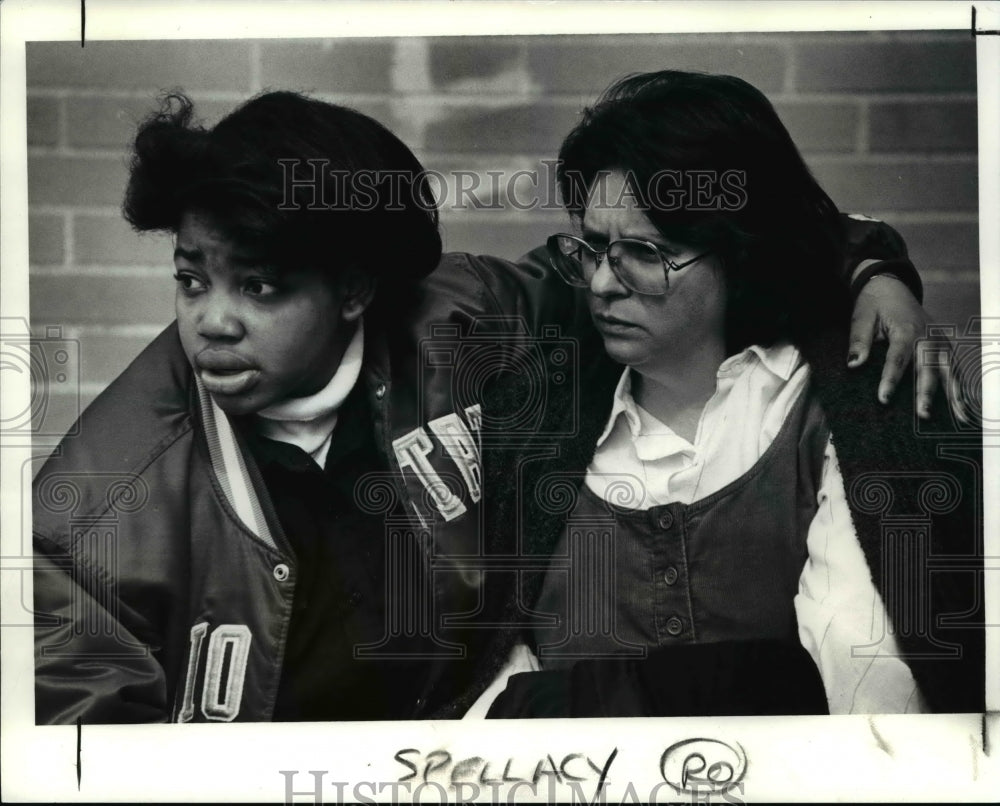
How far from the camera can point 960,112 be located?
2316 millimetres

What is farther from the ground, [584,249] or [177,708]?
[584,249]

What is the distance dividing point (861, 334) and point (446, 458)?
0.85 metres

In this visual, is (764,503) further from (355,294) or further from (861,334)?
(355,294)

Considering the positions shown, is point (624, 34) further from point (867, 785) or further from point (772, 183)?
point (867, 785)

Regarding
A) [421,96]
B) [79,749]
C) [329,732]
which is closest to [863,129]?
[421,96]

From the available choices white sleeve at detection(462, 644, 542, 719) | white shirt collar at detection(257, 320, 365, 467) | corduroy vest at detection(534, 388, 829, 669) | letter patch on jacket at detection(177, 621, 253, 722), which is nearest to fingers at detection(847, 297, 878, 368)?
corduroy vest at detection(534, 388, 829, 669)

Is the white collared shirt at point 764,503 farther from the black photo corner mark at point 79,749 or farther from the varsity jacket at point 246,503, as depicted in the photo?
the black photo corner mark at point 79,749

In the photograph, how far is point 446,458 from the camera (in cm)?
228

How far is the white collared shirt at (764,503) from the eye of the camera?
89.9 inches

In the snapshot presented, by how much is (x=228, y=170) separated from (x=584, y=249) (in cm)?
70

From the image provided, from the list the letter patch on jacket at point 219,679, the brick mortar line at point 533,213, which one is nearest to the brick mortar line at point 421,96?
the brick mortar line at point 533,213

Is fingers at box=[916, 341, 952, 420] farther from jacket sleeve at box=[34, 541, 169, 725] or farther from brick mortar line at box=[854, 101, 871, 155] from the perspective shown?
jacket sleeve at box=[34, 541, 169, 725]

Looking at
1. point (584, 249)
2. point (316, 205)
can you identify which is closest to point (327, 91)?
point (316, 205)

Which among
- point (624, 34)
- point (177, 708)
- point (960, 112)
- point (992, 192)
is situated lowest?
point (177, 708)
